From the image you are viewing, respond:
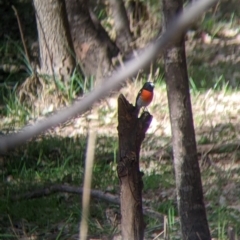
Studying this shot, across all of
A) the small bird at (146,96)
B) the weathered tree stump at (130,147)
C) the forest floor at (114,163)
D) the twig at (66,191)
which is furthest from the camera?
the twig at (66,191)

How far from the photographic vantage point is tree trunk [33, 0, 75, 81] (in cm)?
668

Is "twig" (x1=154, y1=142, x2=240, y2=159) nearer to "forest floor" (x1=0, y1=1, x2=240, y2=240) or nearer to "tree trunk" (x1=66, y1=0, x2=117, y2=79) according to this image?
"forest floor" (x1=0, y1=1, x2=240, y2=240)

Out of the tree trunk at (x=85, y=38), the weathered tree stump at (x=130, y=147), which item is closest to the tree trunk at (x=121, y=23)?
the tree trunk at (x=85, y=38)

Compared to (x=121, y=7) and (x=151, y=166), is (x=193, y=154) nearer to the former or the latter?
(x=151, y=166)

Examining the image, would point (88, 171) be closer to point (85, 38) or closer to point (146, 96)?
point (146, 96)

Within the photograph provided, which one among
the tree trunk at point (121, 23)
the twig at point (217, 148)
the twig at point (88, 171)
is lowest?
the twig at point (88, 171)

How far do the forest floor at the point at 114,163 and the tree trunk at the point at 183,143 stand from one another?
6.3 inches

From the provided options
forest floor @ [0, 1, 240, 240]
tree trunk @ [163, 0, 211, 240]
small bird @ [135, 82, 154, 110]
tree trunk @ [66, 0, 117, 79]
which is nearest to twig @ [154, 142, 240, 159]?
forest floor @ [0, 1, 240, 240]

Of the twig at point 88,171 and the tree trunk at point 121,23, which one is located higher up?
the tree trunk at point 121,23

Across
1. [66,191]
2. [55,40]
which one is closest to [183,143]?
[66,191]

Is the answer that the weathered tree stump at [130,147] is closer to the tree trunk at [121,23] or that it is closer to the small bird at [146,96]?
the small bird at [146,96]

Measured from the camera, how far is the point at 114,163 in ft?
17.7

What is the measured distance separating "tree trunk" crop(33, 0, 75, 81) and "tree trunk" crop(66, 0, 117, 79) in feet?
0.72

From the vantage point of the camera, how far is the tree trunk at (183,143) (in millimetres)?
3312
